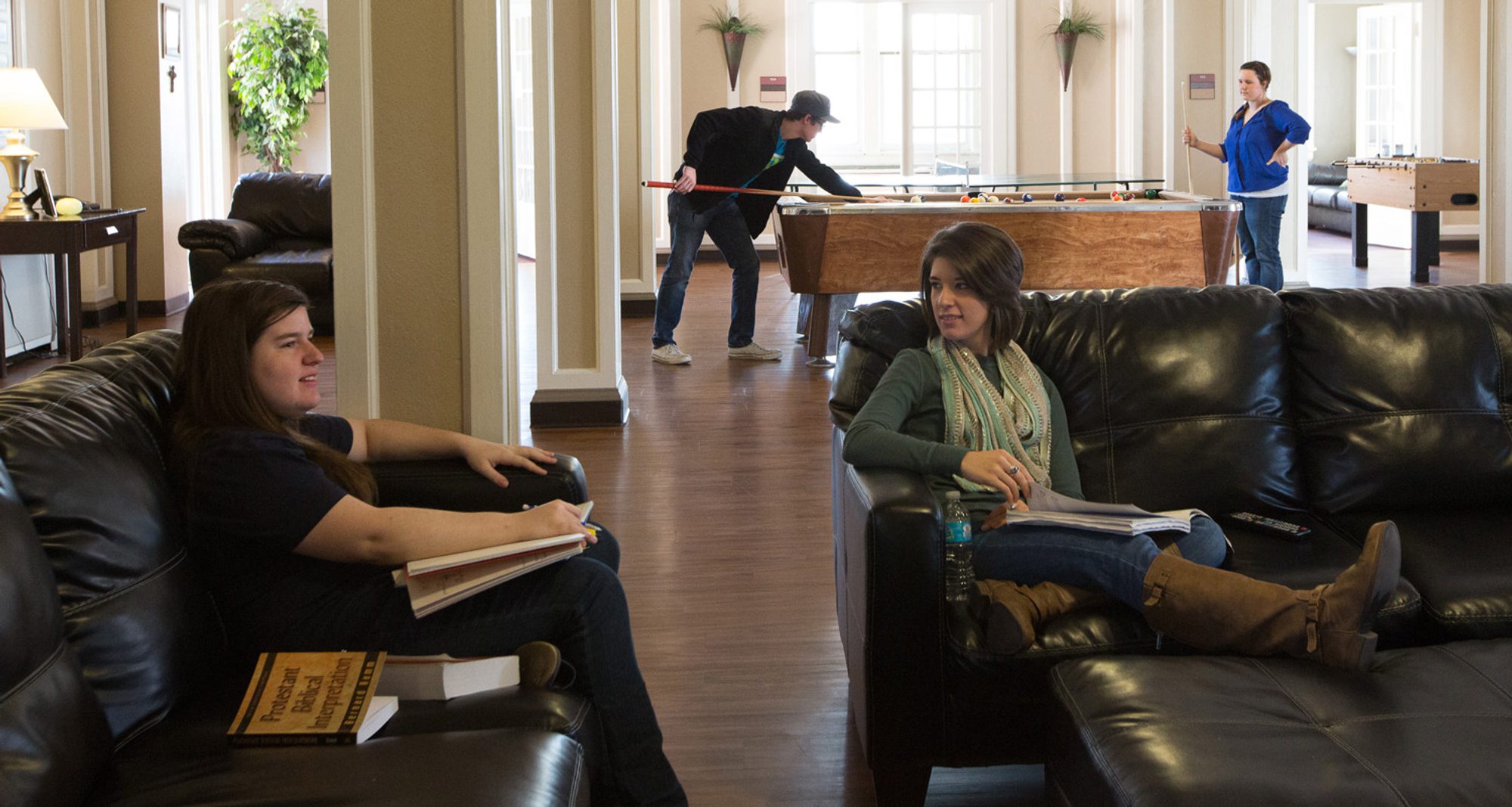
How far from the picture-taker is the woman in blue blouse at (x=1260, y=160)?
8.66 metres

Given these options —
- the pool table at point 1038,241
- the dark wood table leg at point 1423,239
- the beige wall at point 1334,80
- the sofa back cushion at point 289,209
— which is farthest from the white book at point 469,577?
the beige wall at point 1334,80

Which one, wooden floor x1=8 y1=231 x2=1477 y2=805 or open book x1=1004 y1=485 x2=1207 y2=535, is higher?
open book x1=1004 y1=485 x2=1207 y2=535

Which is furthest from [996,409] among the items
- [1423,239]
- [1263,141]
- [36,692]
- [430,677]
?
[1423,239]

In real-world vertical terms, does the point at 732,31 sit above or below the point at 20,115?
above

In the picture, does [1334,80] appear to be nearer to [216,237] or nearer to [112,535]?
[216,237]

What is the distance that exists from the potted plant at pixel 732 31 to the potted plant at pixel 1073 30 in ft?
9.29

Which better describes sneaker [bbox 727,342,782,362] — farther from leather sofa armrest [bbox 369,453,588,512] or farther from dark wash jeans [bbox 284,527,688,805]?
dark wash jeans [bbox 284,527,688,805]

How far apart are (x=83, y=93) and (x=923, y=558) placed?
321 inches

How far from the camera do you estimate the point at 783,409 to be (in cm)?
651

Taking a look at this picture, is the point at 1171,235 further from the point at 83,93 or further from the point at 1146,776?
the point at 83,93

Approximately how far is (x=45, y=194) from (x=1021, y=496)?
248 inches

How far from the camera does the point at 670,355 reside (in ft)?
25.7

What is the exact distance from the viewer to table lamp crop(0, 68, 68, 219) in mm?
6770

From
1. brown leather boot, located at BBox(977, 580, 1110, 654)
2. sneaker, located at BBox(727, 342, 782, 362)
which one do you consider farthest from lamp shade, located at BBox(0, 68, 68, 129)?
brown leather boot, located at BBox(977, 580, 1110, 654)
